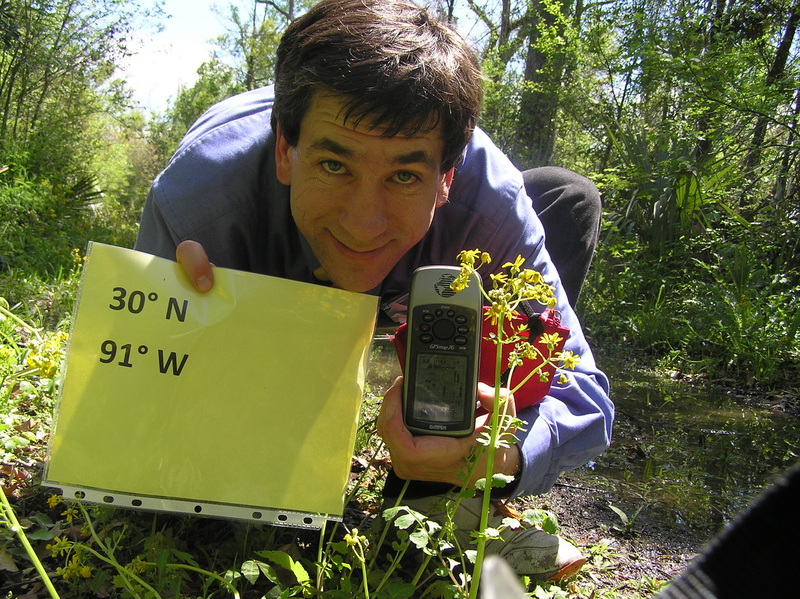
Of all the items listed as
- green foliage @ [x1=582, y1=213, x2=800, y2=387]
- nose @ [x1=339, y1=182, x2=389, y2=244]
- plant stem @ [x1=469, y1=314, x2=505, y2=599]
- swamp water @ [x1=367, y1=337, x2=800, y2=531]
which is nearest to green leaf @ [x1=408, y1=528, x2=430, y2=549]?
plant stem @ [x1=469, y1=314, x2=505, y2=599]

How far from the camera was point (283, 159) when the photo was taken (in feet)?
5.80

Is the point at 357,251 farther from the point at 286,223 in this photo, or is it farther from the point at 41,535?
the point at 41,535

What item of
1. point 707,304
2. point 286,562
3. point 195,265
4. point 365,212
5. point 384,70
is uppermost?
point 384,70

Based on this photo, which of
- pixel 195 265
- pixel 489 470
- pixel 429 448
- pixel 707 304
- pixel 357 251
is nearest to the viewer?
pixel 489 470

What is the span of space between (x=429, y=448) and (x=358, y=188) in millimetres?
618

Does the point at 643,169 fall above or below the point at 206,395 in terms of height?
above

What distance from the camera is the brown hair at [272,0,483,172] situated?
4.92 ft

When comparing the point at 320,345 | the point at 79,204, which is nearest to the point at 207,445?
the point at 320,345

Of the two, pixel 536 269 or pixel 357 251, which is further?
pixel 536 269

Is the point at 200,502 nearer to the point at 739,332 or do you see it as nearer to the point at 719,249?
the point at 739,332

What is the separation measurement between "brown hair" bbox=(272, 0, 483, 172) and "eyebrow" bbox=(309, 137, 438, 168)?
5cm

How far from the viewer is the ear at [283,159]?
1744mm

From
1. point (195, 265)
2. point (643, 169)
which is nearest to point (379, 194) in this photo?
point (195, 265)

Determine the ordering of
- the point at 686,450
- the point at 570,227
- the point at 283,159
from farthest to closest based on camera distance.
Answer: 1. the point at 686,450
2. the point at 570,227
3. the point at 283,159
